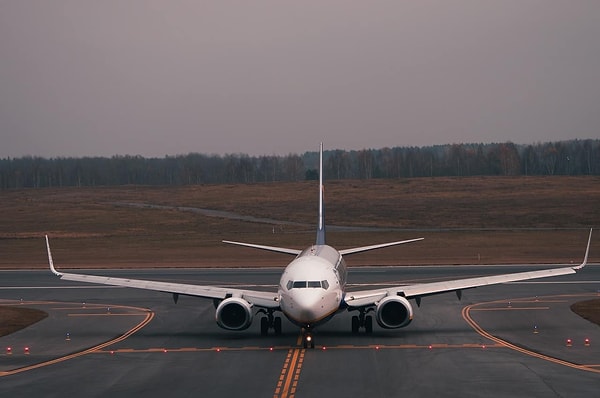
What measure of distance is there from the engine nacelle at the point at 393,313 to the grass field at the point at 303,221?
39.7 m

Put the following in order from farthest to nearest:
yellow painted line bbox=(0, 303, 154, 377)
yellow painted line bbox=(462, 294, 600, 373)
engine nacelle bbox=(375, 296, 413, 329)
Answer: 1. engine nacelle bbox=(375, 296, 413, 329)
2. yellow painted line bbox=(0, 303, 154, 377)
3. yellow painted line bbox=(462, 294, 600, 373)

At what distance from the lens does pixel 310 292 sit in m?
36.5

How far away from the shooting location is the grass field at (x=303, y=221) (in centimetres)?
8650

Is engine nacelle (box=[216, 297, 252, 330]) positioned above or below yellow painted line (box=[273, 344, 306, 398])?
above

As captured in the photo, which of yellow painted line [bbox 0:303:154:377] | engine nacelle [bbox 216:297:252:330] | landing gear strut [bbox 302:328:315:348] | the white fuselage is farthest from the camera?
engine nacelle [bbox 216:297:252:330]

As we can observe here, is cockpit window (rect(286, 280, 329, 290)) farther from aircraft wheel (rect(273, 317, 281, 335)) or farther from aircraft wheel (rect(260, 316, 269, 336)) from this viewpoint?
aircraft wheel (rect(273, 317, 281, 335))

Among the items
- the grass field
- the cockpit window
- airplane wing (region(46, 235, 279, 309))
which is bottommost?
the grass field

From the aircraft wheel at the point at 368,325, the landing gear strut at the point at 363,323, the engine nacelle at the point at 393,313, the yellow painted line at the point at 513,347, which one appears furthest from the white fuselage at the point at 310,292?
the yellow painted line at the point at 513,347

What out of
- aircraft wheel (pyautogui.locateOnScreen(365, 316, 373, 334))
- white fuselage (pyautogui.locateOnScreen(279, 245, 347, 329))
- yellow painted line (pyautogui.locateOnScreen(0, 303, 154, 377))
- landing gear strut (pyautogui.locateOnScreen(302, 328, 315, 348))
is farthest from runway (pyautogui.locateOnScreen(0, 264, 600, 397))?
white fuselage (pyautogui.locateOnScreen(279, 245, 347, 329))

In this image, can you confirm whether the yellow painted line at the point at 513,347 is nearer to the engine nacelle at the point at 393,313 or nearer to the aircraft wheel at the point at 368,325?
the engine nacelle at the point at 393,313

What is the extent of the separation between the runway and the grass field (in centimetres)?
2861

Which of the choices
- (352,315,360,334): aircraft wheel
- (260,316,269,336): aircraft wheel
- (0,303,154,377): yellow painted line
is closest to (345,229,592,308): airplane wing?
(352,315,360,334): aircraft wheel

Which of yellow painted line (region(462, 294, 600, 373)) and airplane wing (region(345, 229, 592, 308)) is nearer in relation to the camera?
yellow painted line (region(462, 294, 600, 373))

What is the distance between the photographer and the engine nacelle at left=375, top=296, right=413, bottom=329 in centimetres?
3897
